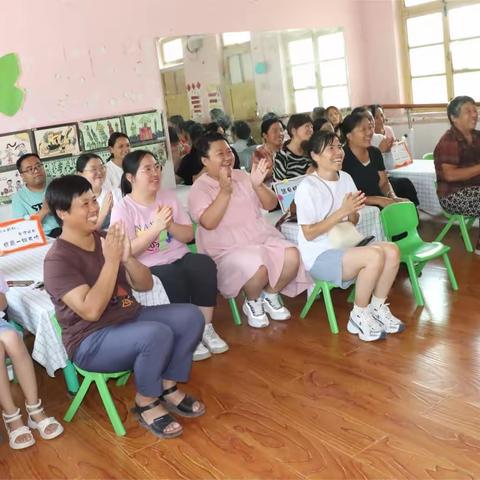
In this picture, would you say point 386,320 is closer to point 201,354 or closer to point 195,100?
point 201,354

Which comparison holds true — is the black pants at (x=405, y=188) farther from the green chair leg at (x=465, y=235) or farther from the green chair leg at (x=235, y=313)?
the green chair leg at (x=235, y=313)

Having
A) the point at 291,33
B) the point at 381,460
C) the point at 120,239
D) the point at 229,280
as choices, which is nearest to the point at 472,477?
the point at 381,460

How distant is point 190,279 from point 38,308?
810mm

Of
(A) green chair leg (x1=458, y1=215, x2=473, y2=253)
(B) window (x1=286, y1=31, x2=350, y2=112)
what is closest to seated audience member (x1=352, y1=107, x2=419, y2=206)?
(A) green chair leg (x1=458, y1=215, x2=473, y2=253)

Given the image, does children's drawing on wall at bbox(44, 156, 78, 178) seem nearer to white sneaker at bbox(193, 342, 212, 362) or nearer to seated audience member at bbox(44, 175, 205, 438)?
white sneaker at bbox(193, 342, 212, 362)

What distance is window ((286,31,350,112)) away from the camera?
5.93 metres

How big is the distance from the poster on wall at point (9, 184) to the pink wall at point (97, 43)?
12.0 inches

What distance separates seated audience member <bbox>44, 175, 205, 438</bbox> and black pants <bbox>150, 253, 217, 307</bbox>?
0.50 metres

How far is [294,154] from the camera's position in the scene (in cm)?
411

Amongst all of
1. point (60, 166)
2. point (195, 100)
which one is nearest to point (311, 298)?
point (60, 166)

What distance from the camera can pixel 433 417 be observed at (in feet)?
7.49

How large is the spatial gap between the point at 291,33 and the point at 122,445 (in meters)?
4.46

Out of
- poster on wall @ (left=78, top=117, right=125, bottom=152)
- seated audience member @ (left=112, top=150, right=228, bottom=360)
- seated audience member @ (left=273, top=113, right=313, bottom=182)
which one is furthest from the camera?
poster on wall @ (left=78, top=117, right=125, bottom=152)

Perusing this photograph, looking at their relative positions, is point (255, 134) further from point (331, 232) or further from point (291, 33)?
point (331, 232)
